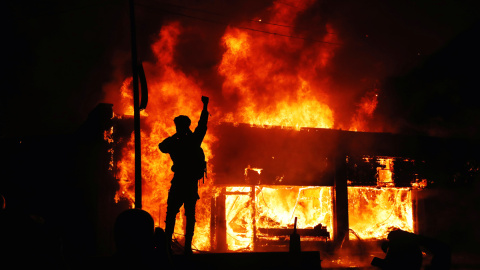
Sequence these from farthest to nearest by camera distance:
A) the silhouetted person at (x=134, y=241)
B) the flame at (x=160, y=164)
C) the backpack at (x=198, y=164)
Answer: the flame at (x=160, y=164) < the backpack at (x=198, y=164) < the silhouetted person at (x=134, y=241)

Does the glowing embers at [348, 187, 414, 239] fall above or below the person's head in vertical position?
below

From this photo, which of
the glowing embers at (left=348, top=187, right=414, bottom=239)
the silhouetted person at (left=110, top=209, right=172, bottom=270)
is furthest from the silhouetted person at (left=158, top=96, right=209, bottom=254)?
the glowing embers at (left=348, top=187, right=414, bottom=239)

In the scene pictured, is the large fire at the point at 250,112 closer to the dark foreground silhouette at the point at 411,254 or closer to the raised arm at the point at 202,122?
the raised arm at the point at 202,122

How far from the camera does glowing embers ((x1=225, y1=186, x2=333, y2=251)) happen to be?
13539mm

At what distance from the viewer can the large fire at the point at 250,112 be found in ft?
40.6

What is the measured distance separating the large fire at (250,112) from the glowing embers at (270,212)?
0.04 m

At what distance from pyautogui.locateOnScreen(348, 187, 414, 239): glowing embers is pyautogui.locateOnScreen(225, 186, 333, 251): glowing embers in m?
1.25

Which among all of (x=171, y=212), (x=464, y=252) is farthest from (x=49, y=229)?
(x=464, y=252)

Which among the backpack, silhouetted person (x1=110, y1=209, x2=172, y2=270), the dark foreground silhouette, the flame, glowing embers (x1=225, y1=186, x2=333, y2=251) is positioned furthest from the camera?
glowing embers (x1=225, y1=186, x2=333, y2=251)

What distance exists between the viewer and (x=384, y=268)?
387 cm

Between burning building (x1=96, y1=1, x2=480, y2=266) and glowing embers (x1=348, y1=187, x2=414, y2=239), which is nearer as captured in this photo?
burning building (x1=96, y1=1, x2=480, y2=266)

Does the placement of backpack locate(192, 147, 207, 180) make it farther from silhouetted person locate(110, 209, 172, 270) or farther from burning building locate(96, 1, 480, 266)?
burning building locate(96, 1, 480, 266)

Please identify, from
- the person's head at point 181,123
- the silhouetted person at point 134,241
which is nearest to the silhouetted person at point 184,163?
the person's head at point 181,123

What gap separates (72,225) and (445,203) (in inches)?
618
